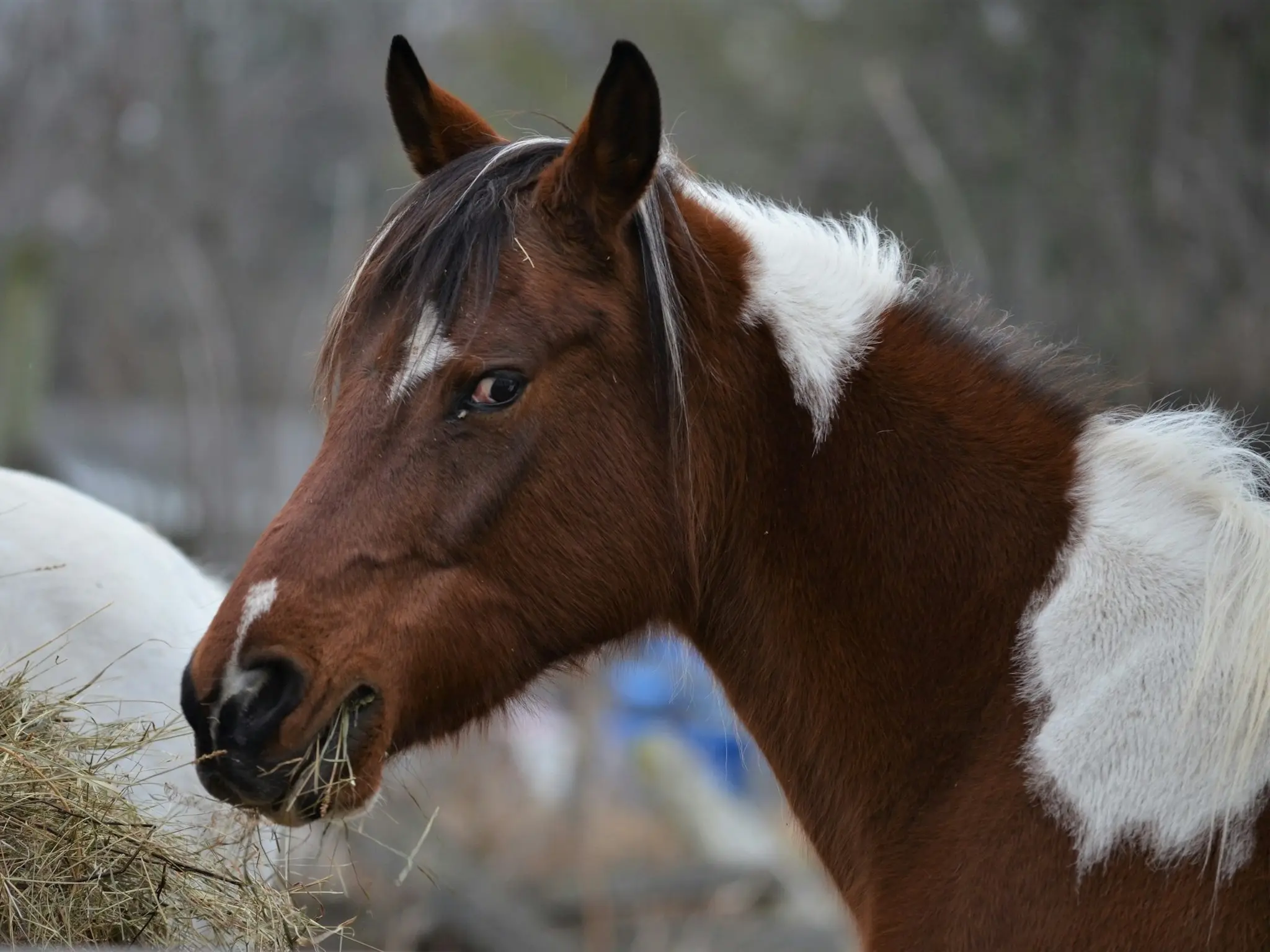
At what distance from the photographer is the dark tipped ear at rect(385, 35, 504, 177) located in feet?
9.03

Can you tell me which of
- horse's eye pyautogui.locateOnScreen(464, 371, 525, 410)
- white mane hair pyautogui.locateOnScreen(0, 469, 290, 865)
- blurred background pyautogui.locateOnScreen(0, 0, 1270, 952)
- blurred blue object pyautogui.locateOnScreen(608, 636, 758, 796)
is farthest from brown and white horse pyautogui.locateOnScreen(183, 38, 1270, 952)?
blurred blue object pyautogui.locateOnScreen(608, 636, 758, 796)

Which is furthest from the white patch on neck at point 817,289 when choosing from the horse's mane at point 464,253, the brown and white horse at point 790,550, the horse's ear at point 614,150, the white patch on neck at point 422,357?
the white patch on neck at point 422,357

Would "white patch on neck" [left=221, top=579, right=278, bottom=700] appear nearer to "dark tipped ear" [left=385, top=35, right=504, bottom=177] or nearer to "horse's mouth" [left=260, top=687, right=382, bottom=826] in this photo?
"horse's mouth" [left=260, top=687, right=382, bottom=826]

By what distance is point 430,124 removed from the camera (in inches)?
110

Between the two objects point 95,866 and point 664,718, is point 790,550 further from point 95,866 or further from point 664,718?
point 664,718

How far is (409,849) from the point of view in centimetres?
679

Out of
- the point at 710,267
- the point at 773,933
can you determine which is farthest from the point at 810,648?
the point at 773,933

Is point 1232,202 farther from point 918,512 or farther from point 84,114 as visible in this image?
point 84,114

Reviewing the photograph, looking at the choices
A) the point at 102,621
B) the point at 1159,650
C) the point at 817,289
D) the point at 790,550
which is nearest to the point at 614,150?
the point at 817,289

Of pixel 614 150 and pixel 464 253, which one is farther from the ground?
pixel 614 150

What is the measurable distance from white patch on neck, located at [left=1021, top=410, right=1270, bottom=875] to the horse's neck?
0.25 feet

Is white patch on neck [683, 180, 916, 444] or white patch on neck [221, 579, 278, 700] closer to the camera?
white patch on neck [221, 579, 278, 700]

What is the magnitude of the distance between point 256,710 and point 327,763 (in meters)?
0.17

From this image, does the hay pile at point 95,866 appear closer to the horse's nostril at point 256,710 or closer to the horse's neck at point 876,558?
the horse's nostril at point 256,710
